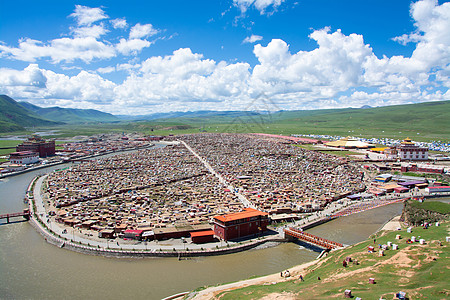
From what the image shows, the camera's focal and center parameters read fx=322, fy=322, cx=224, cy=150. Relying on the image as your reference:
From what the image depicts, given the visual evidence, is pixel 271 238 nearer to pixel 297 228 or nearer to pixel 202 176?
pixel 297 228

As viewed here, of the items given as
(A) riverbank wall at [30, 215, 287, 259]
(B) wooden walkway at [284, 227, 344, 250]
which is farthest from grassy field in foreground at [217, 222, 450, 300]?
(A) riverbank wall at [30, 215, 287, 259]

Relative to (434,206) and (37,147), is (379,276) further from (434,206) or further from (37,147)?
(37,147)

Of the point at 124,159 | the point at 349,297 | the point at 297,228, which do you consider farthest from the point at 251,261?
the point at 124,159

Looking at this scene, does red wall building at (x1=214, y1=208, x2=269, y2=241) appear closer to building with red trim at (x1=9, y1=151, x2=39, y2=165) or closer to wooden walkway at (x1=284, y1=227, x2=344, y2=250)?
wooden walkway at (x1=284, y1=227, x2=344, y2=250)

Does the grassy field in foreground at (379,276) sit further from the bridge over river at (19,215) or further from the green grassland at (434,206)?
the bridge over river at (19,215)

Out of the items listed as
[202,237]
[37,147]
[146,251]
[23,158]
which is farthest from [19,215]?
[37,147]
